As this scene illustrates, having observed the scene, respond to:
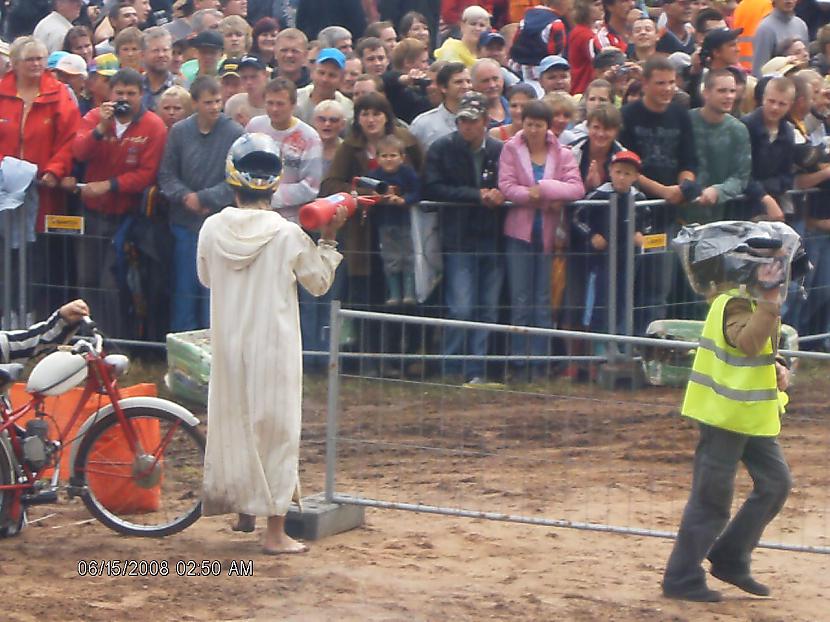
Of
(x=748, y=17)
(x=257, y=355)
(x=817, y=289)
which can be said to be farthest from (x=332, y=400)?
(x=748, y=17)

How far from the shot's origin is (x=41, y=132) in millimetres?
11992

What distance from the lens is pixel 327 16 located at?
16219 mm

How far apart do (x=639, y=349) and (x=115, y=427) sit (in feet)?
8.65

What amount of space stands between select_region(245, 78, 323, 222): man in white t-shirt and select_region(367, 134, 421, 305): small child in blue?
16.9 inches

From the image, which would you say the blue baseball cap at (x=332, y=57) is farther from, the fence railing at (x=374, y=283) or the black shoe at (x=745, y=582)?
the black shoe at (x=745, y=582)

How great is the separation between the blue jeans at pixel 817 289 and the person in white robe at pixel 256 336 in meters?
5.37

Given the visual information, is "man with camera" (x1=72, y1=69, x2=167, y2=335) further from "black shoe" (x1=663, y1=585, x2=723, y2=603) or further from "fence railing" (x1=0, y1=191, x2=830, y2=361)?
"black shoe" (x1=663, y1=585, x2=723, y2=603)

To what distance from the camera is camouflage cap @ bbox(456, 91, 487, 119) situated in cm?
1138

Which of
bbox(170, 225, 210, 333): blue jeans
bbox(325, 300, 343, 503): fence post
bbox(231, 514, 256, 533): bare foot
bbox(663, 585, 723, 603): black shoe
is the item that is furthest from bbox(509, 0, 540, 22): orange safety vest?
bbox(663, 585, 723, 603): black shoe

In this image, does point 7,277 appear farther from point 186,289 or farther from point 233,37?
point 233,37

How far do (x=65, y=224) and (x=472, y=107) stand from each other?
2862 mm

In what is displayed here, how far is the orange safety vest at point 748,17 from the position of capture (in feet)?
52.3

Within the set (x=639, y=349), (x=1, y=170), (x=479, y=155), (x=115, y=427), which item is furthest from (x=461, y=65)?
(x=115, y=427)

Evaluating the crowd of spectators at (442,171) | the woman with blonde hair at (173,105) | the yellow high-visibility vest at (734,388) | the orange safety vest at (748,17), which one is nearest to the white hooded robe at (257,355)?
the yellow high-visibility vest at (734,388)
